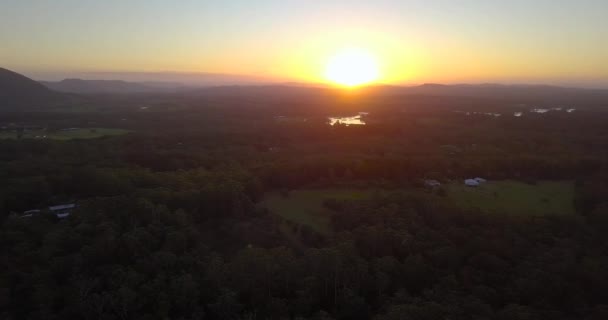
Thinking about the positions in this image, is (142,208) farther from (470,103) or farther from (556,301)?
(470,103)

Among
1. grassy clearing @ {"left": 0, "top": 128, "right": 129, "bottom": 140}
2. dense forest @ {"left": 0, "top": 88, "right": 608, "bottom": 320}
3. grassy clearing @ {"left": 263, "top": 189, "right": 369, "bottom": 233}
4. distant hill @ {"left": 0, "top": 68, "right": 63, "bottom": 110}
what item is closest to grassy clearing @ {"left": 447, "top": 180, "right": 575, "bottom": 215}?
dense forest @ {"left": 0, "top": 88, "right": 608, "bottom": 320}

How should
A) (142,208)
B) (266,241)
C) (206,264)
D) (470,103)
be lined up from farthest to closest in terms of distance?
(470,103) → (266,241) → (142,208) → (206,264)

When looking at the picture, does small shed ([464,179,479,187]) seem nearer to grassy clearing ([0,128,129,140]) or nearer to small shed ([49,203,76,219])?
small shed ([49,203,76,219])

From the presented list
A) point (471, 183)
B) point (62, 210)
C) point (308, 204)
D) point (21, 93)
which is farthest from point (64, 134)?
point (471, 183)

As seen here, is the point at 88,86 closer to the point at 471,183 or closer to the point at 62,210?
the point at 62,210

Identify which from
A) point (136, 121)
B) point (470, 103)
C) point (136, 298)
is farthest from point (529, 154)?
point (470, 103)
